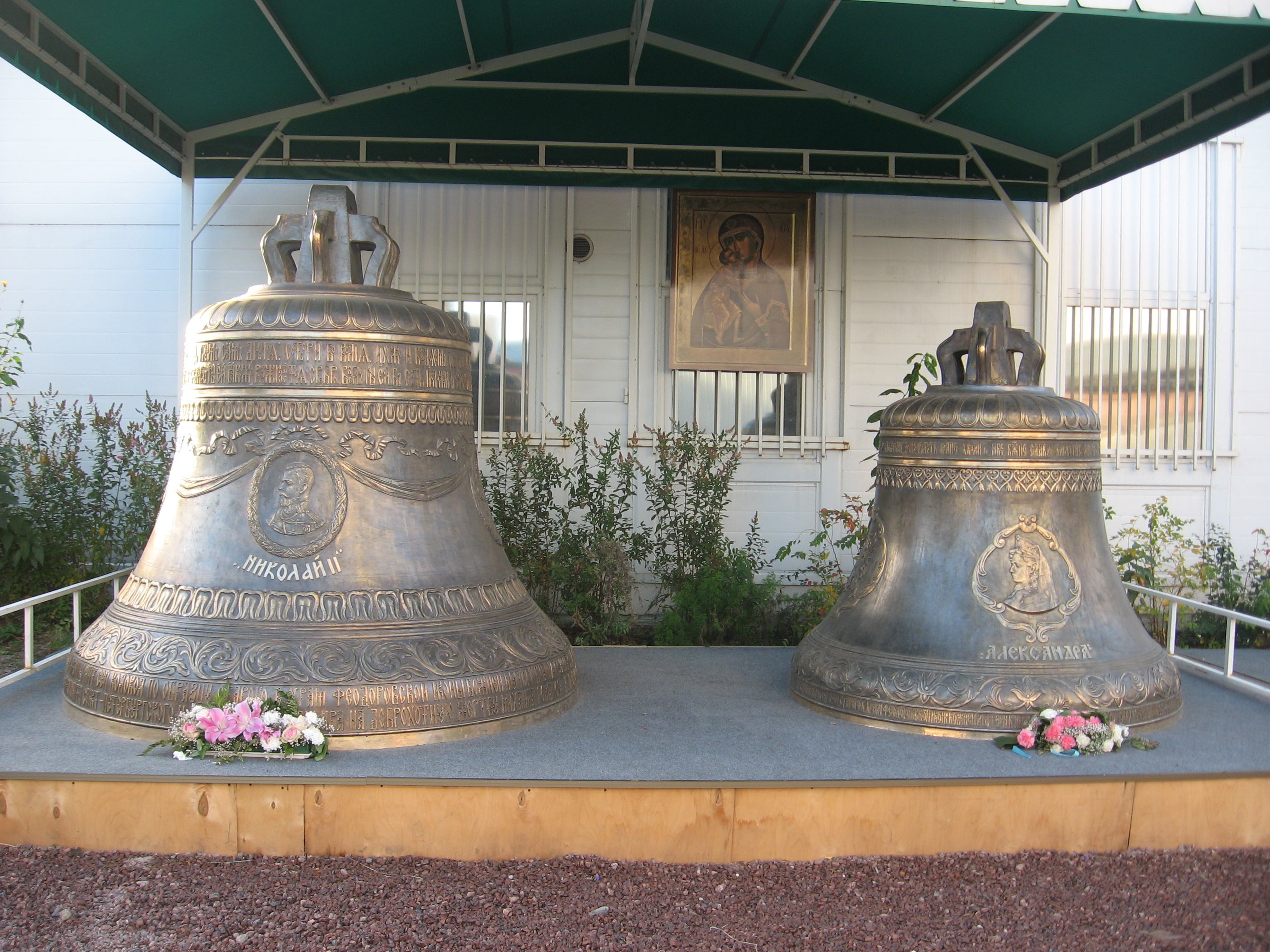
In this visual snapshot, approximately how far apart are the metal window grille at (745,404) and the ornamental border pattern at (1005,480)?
137 inches

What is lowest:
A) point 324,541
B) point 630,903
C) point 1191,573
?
point 630,903

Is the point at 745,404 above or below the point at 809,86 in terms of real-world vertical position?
below

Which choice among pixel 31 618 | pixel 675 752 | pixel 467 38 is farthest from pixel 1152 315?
pixel 31 618

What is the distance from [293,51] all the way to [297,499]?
10.8 feet

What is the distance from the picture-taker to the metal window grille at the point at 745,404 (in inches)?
303

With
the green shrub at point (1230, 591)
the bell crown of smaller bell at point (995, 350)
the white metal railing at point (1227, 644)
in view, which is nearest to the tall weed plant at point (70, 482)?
the bell crown of smaller bell at point (995, 350)

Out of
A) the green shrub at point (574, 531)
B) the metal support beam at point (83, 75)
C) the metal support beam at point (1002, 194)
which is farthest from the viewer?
the metal support beam at point (1002, 194)

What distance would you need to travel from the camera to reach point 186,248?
23.4 ft

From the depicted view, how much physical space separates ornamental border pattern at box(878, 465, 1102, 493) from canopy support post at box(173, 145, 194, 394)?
5.12 m

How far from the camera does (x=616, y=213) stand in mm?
7680

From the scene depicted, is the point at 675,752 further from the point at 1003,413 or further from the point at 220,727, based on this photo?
the point at 1003,413

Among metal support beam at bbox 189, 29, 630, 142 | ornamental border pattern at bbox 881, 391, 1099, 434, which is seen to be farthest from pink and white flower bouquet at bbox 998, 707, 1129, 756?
metal support beam at bbox 189, 29, 630, 142

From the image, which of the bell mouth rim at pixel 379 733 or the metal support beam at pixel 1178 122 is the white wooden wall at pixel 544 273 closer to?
the metal support beam at pixel 1178 122

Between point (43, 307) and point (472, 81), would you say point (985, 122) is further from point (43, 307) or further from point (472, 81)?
point (43, 307)
